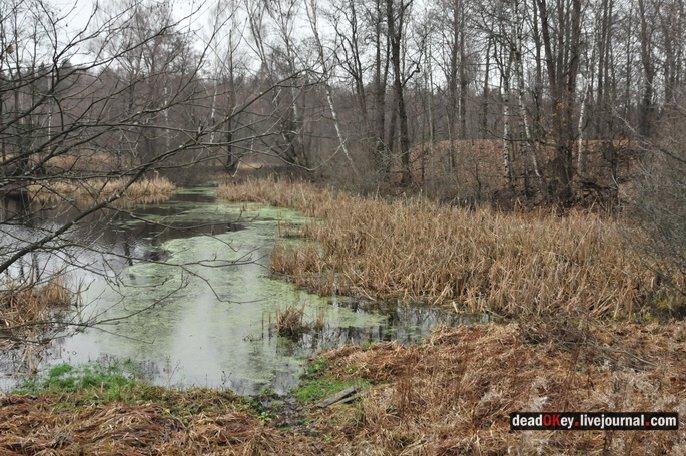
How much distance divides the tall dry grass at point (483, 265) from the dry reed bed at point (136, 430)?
3.22 m

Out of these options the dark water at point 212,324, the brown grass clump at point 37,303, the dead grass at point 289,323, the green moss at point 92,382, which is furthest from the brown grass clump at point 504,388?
the brown grass clump at point 37,303

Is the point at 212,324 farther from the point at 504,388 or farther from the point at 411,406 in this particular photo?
the point at 504,388

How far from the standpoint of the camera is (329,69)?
229 cm

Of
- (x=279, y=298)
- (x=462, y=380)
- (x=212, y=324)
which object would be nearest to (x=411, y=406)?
(x=462, y=380)

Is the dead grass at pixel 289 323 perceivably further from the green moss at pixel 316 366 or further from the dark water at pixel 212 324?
the green moss at pixel 316 366

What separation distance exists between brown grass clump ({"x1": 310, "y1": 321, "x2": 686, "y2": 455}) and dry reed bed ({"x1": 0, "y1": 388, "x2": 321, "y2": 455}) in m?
0.49

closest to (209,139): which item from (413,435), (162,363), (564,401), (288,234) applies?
(413,435)

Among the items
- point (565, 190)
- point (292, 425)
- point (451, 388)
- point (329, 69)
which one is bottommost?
point (292, 425)

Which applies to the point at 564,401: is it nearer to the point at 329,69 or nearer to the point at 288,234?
the point at 329,69

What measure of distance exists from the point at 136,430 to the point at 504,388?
227cm

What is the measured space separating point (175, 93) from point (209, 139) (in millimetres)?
292

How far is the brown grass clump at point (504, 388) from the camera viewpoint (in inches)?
104

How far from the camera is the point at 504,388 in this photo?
3459mm

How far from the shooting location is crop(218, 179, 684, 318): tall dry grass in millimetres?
6156
